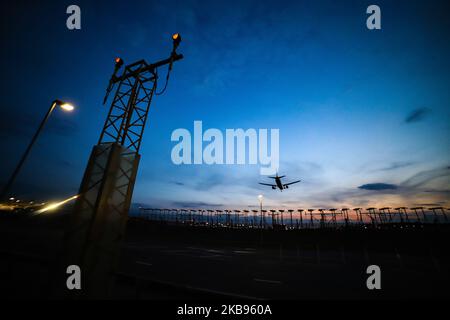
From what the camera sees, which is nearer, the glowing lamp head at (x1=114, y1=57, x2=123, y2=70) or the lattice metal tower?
the lattice metal tower

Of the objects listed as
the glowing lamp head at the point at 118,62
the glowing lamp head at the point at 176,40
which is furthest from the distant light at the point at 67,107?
the glowing lamp head at the point at 176,40

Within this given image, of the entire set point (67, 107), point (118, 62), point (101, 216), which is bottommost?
point (101, 216)

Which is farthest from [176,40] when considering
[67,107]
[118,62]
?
[67,107]

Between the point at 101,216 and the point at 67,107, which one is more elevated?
the point at 67,107

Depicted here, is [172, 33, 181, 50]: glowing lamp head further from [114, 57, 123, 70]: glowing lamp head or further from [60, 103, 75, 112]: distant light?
[60, 103, 75, 112]: distant light

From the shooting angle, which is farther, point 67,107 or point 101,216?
point 67,107

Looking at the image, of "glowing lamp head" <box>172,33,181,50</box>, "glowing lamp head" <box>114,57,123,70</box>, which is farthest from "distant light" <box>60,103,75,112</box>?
"glowing lamp head" <box>172,33,181,50</box>

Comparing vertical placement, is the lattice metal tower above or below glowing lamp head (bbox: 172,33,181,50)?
below

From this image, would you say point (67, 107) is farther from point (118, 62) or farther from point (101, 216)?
point (101, 216)

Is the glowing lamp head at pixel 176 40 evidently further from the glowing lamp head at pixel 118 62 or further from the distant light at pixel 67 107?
the distant light at pixel 67 107

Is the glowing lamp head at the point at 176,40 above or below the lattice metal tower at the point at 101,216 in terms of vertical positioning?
above

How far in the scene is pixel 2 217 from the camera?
2409 inches

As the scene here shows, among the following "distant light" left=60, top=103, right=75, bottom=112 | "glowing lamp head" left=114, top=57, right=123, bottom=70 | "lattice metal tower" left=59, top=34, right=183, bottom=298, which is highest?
"glowing lamp head" left=114, top=57, right=123, bottom=70

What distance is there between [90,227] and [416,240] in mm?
38724
